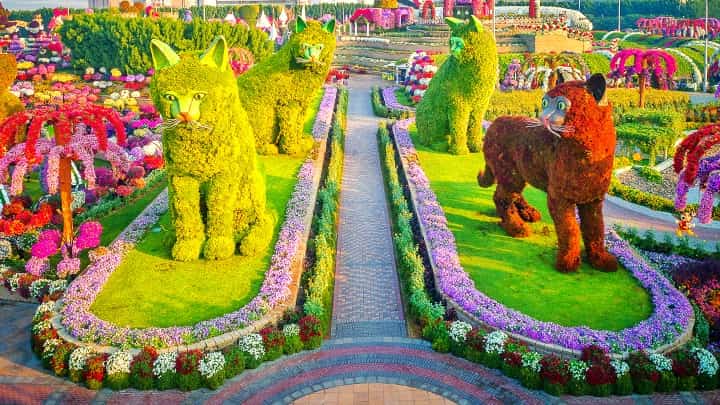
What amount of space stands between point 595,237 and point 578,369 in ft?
12.3

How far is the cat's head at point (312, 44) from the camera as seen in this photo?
796 inches

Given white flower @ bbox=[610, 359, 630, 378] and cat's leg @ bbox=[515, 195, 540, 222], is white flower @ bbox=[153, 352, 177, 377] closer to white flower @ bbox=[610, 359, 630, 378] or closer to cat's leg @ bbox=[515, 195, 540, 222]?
white flower @ bbox=[610, 359, 630, 378]

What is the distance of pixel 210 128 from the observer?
1238 centimetres

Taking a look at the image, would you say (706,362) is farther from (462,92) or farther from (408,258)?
(462,92)

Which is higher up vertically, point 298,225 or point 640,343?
point 298,225

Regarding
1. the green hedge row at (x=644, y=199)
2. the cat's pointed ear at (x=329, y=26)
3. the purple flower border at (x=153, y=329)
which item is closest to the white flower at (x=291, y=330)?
the purple flower border at (x=153, y=329)

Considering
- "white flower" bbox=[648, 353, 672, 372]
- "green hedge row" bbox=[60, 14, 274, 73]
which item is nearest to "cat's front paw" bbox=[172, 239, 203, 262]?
"white flower" bbox=[648, 353, 672, 372]

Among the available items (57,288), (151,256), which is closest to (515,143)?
(151,256)

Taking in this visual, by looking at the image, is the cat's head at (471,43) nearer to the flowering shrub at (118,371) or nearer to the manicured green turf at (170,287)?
the manicured green turf at (170,287)

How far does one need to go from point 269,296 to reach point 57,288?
13.9 feet

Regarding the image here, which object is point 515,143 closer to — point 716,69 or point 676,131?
point 676,131

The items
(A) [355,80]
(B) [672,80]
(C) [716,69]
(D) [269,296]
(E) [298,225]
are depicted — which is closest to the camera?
(D) [269,296]

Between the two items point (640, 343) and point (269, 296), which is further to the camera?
point (269, 296)

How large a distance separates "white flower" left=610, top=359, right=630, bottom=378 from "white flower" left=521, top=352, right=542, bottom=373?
3.48 ft
